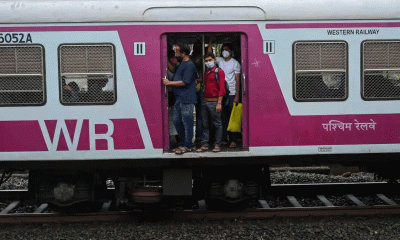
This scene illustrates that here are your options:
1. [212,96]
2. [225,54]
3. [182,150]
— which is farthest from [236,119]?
[225,54]

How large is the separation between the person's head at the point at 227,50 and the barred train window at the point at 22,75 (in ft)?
9.04

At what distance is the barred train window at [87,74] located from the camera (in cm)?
677

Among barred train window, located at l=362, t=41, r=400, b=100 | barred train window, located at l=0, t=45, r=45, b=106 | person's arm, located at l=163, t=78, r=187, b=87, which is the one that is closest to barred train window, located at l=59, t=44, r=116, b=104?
A: barred train window, located at l=0, t=45, r=45, b=106

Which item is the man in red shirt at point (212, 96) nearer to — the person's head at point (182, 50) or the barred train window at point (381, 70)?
the person's head at point (182, 50)

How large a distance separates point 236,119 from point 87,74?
7.51ft

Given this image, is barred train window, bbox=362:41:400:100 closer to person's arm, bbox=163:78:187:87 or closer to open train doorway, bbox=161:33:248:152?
open train doorway, bbox=161:33:248:152

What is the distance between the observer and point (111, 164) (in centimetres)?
696

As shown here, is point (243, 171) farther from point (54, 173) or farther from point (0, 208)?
point (0, 208)

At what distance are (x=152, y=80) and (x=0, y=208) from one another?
3.59 m

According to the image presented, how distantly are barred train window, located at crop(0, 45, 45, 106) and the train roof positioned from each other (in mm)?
432

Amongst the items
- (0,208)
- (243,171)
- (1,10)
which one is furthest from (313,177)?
(1,10)

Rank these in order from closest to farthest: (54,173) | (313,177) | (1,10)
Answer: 1. (1,10)
2. (54,173)
3. (313,177)

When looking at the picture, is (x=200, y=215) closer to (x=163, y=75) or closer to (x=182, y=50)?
(x=163, y=75)

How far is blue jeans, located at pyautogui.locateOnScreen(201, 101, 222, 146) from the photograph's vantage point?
7.25 meters
